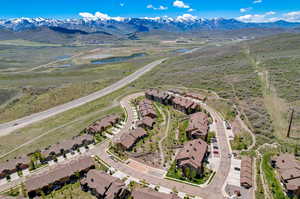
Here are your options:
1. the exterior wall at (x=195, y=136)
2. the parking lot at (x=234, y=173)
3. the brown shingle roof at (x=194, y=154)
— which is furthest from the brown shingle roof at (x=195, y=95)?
the parking lot at (x=234, y=173)

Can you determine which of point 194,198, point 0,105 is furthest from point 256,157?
point 0,105

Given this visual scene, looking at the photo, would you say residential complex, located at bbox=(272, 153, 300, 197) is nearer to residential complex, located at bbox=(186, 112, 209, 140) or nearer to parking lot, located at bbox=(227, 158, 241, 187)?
parking lot, located at bbox=(227, 158, 241, 187)

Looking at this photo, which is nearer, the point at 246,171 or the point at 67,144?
the point at 246,171

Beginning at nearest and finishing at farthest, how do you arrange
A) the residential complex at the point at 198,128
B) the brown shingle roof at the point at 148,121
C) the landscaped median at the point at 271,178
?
the landscaped median at the point at 271,178
the residential complex at the point at 198,128
the brown shingle roof at the point at 148,121

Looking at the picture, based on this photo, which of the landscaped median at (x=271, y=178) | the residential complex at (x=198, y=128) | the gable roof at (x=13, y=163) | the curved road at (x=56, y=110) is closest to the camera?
the landscaped median at (x=271, y=178)

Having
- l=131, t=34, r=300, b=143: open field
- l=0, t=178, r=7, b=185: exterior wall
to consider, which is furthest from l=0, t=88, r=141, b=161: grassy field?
l=131, t=34, r=300, b=143: open field

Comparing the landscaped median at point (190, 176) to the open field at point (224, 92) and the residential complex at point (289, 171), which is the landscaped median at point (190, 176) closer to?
the residential complex at point (289, 171)

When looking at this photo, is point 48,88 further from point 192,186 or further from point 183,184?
point 192,186

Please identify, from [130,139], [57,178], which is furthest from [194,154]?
[57,178]
